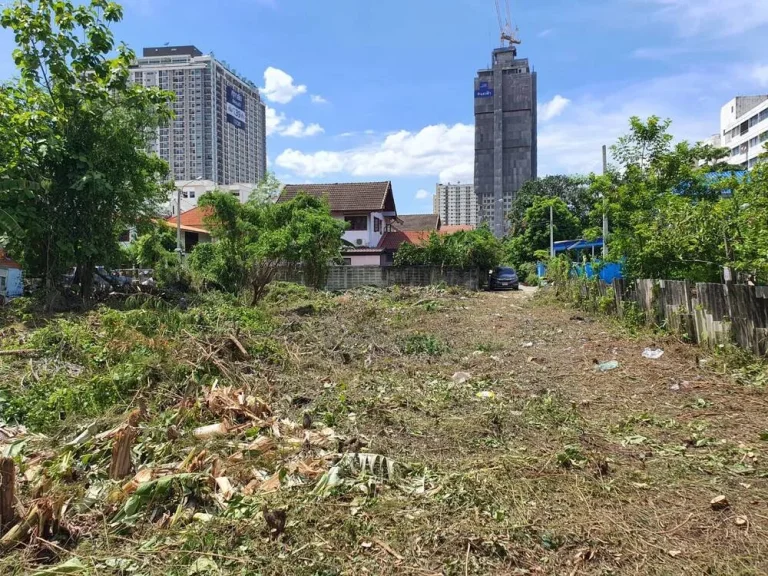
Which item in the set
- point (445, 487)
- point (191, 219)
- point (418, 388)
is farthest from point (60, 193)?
point (191, 219)

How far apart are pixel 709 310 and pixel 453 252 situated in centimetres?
1801

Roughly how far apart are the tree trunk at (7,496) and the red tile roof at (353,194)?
28.5 meters

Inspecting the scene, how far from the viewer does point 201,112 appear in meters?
51.5

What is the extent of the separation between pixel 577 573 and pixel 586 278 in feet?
39.3

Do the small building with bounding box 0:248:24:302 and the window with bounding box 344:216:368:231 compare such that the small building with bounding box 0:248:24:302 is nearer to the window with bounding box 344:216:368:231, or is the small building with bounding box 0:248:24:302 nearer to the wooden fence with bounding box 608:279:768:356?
the wooden fence with bounding box 608:279:768:356

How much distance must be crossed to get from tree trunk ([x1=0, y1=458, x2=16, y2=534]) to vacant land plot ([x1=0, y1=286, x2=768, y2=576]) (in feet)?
0.39

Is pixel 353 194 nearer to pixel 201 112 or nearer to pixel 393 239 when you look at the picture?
pixel 393 239

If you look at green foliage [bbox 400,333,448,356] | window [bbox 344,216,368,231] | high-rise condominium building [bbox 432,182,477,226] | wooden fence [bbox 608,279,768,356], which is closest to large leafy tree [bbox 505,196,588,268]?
window [bbox 344,216,368,231]

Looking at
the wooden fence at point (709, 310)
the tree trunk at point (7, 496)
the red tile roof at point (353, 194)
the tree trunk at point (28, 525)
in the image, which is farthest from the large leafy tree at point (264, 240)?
the tree trunk at point (28, 525)

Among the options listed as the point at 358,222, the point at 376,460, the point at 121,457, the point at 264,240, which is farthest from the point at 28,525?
the point at 358,222

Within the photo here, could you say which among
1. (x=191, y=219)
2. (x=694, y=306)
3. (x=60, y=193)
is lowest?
(x=694, y=306)

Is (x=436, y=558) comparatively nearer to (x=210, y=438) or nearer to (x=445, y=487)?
(x=445, y=487)

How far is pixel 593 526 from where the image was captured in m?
2.84

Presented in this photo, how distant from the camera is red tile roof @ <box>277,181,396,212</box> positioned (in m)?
32.3
